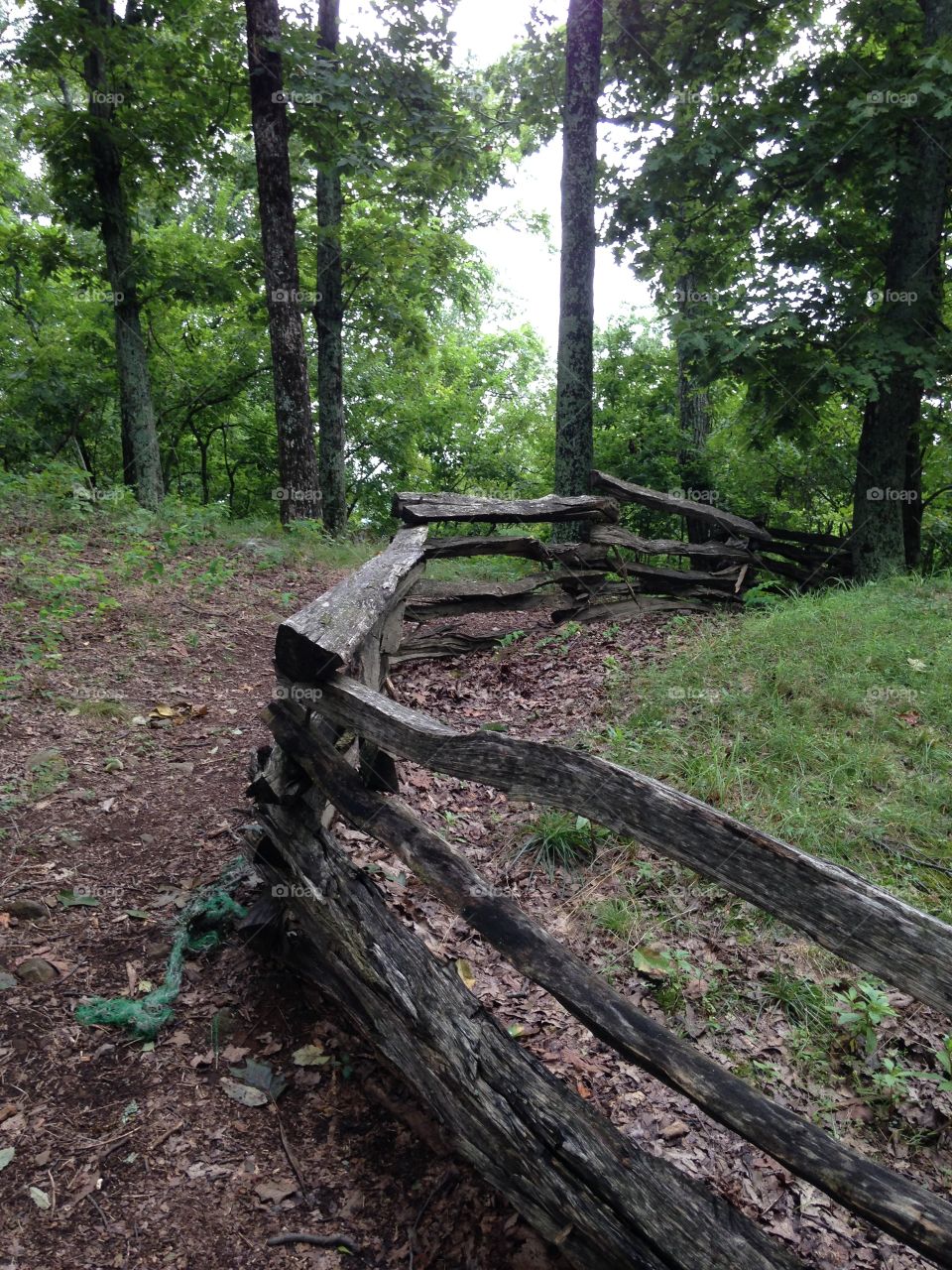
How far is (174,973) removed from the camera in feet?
11.6

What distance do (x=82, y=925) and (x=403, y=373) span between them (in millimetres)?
17806

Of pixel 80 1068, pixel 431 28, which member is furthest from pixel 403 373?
pixel 80 1068

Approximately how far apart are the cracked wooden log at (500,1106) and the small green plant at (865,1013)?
1347 mm

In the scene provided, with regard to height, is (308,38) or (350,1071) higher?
(308,38)

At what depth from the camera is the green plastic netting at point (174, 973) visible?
3318mm

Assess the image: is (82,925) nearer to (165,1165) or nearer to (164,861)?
(164,861)

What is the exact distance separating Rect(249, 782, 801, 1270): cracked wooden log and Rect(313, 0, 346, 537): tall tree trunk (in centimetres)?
1045

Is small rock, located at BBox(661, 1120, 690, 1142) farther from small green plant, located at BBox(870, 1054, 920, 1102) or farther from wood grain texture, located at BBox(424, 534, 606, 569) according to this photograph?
wood grain texture, located at BBox(424, 534, 606, 569)

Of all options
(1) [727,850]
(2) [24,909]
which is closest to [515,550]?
(2) [24,909]

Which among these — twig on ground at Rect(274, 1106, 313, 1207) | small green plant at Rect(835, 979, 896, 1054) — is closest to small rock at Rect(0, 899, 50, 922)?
twig on ground at Rect(274, 1106, 313, 1207)

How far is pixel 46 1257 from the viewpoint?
2.48 metres

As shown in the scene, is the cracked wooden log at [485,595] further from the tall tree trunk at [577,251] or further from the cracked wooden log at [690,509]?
the tall tree trunk at [577,251]

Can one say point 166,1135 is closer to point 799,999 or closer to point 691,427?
point 799,999

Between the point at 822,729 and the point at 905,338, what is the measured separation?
5138mm
